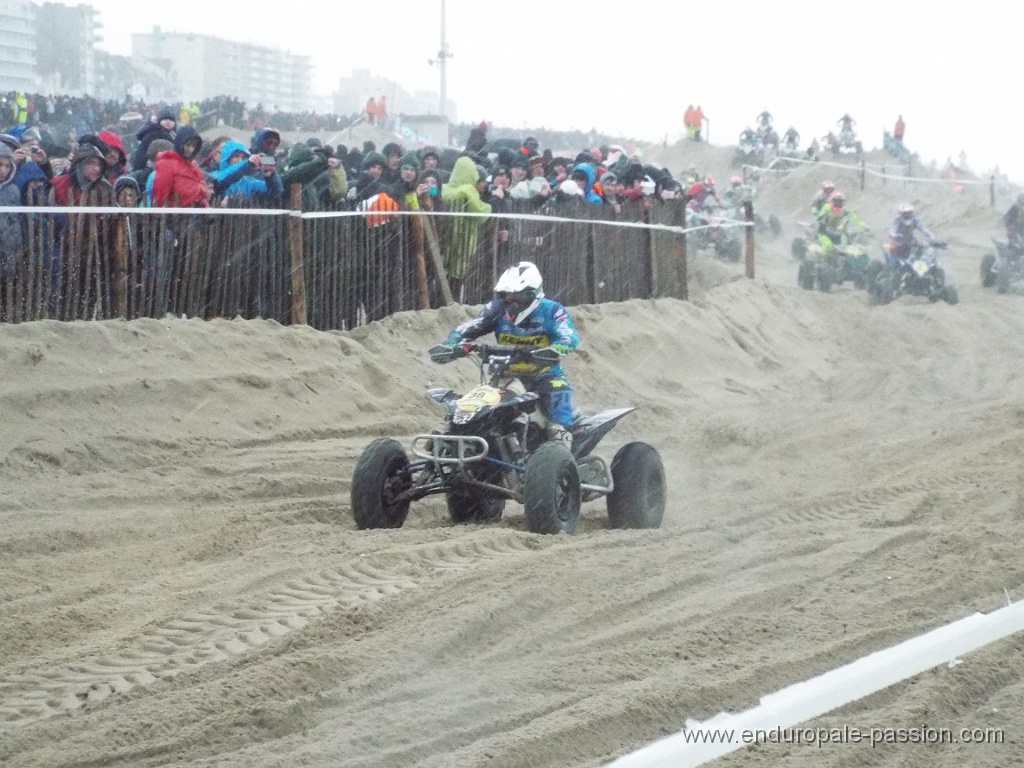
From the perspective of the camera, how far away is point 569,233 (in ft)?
49.5

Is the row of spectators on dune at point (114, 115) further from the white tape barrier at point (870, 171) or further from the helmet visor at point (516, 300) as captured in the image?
the white tape barrier at point (870, 171)

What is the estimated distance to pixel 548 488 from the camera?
7598 millimetres

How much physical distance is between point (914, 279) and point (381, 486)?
1473cm

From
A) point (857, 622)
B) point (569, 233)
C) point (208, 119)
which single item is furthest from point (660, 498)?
point (208, 119)

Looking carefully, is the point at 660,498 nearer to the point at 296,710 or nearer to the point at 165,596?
the point at 165,596

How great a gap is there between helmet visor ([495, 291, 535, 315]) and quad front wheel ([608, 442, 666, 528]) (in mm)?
1060

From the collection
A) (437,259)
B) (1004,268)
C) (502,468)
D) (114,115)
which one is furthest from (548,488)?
(114,115)

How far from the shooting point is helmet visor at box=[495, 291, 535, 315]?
8336 millimetres

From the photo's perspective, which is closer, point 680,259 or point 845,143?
point 680,259

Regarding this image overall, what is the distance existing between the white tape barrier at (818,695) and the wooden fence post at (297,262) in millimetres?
8230

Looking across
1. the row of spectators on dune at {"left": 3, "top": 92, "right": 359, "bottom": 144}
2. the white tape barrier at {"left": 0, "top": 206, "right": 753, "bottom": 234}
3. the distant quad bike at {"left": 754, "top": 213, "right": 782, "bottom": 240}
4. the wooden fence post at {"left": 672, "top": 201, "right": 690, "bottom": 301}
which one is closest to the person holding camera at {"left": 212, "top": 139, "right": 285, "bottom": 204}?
the white tape barrier at {"left": 0, "top": 206, "right": 753, "bottom": 234}

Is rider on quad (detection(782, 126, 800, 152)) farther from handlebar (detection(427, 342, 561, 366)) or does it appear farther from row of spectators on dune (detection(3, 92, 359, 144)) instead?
handlebar (detection(427, 342, 561, 366))

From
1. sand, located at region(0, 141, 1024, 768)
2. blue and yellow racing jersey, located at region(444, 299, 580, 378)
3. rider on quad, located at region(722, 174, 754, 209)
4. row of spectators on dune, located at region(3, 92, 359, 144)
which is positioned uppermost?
row of spectators on dune, located at region(3, 92, 359, 144)

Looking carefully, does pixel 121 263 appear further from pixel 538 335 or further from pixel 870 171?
pixel 870 171
